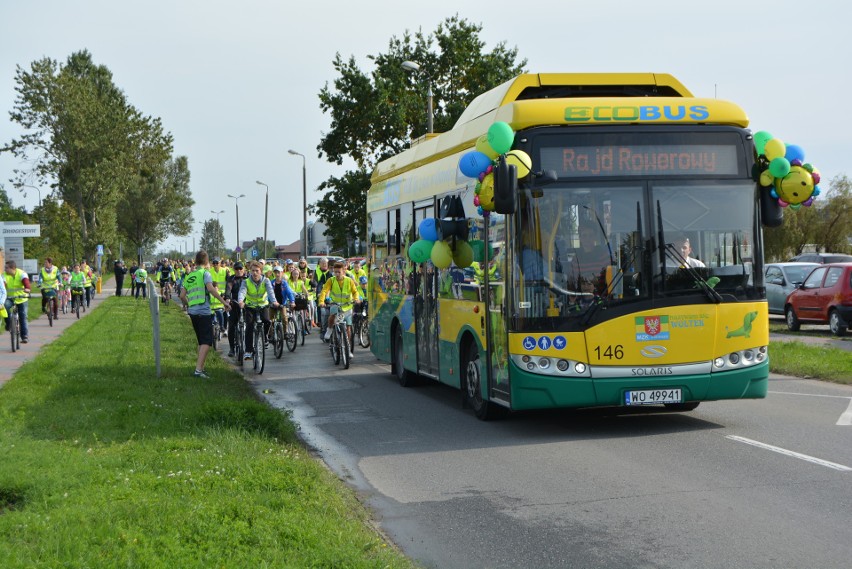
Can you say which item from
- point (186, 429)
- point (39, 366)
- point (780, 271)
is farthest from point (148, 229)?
point (186, 429)

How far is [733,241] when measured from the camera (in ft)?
34.2

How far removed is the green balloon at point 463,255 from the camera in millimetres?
11938

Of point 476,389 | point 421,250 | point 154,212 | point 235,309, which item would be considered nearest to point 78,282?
point 235,309

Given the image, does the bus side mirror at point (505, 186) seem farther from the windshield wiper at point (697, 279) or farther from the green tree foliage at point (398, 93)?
the green tree foliage at point (398, 93)

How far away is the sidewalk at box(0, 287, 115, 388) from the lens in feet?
60.5

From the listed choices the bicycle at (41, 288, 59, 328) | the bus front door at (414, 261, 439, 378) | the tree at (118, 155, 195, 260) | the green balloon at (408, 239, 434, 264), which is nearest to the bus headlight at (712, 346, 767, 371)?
the green balloon at (408, 239, 434, 264)

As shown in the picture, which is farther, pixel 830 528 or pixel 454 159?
pixel 454 159

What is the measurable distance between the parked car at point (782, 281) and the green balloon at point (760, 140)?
1880cm

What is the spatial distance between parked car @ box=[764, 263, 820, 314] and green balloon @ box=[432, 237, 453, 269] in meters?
18.4

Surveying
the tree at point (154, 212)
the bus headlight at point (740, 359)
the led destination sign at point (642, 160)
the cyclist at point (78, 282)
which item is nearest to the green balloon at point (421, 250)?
the led destination sign at point (642, 160)

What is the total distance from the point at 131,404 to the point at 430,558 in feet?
→ 23.5

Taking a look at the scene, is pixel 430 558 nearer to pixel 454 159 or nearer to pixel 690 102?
pixel 690 102

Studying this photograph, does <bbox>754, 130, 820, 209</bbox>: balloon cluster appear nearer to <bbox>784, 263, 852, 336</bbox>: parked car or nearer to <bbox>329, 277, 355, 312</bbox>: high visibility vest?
<bbox>329, 277, 355, 312</bbox>: high visibility vest

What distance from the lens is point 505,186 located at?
32.0ft
